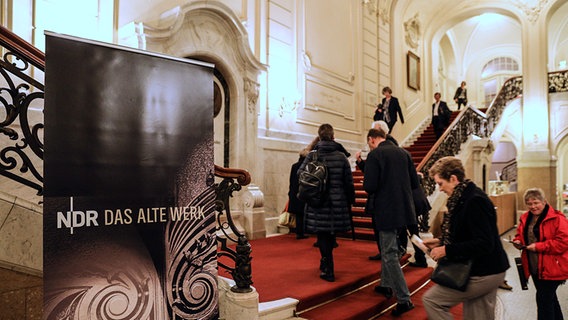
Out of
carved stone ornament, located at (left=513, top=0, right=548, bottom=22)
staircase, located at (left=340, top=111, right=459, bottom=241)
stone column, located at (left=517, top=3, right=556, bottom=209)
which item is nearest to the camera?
staircase, located at (left=340, top=111, right=459, bottom=241)

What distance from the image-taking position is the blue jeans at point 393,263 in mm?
3227

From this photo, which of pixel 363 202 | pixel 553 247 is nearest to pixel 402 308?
pixel 553 247

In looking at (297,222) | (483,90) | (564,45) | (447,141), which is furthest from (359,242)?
(564,45)

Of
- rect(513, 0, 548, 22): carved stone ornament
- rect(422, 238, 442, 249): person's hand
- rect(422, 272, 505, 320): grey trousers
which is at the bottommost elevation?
rect(422, 272, 505, 320): grey trousers

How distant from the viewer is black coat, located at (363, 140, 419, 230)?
3205mm

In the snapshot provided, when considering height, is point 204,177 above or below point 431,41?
below

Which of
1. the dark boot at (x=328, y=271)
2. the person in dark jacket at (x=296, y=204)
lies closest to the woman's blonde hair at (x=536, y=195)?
the dark boot at (x=328, y=271)

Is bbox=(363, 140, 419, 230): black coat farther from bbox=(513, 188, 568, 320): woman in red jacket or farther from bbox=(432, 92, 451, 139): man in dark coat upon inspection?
bbox=(432, 92, 451, 139): man in dark coat

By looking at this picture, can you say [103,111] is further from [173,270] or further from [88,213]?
[173,270]

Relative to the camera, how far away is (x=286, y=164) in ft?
24.3

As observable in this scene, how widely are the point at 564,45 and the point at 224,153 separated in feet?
59.4

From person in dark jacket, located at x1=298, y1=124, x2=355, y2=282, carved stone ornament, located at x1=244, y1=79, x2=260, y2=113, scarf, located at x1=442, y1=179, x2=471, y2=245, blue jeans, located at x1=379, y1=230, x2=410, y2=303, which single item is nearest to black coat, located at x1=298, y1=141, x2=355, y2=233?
person in dark jacket, located at x1=298, y1=124, x2=355, y2=282

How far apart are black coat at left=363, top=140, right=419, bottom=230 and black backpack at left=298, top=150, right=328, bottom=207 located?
0.40m

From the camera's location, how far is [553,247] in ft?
10.2
